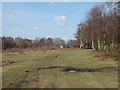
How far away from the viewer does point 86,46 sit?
205ft

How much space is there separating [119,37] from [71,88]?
1495 cm

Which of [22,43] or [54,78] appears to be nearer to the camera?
[54,78]

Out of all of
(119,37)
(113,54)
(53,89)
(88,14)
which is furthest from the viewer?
(88,14)

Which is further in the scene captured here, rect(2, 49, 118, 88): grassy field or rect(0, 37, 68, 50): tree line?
rect(0, 37, 68, 50): tree line

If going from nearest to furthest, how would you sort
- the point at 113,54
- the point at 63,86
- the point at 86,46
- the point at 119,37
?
the point at 63,86 → the point at 113,54 → the point at 119,37 → the point at 86,46

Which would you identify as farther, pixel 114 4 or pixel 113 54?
pixel 114 4

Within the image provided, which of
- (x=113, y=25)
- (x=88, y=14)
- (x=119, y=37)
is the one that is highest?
(x=88, y=14)

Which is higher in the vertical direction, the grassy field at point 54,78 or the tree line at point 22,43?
the tree line at point 22,43

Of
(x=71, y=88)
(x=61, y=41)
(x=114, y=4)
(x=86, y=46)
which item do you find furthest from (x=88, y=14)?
(x=61, y=41)

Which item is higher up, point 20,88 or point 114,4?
point 114,4

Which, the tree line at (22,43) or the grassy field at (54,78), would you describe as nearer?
the grassy field at (54,78)

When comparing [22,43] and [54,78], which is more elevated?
[22,43]

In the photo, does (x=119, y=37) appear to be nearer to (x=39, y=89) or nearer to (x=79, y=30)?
Answer: (x=39, y=89)

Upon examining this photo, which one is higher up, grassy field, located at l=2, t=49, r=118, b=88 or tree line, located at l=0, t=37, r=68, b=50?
tree line, located at l=0, t=37, r=68, b=50
